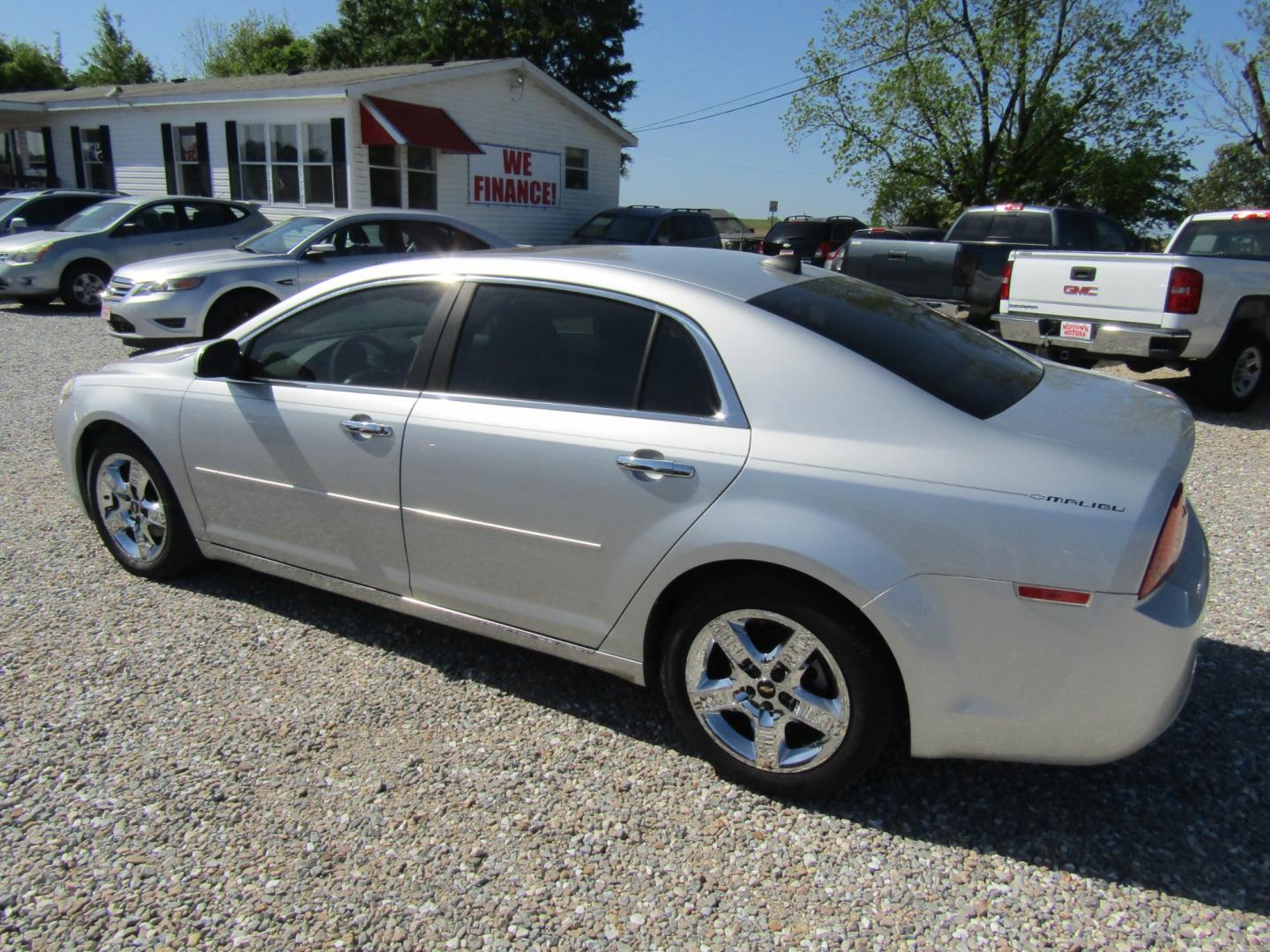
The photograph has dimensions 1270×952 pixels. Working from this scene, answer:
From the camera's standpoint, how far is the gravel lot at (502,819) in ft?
7.75

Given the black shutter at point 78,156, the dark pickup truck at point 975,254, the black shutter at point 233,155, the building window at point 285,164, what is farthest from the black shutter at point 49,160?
the dark pickup truck at point 975,254

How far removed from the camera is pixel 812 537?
254cm

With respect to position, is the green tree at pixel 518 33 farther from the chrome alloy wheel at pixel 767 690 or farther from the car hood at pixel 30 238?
the chrome alloy wheel at pixel 767 690

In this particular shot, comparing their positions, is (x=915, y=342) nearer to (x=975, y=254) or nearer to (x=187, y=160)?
(x=975, y=254)

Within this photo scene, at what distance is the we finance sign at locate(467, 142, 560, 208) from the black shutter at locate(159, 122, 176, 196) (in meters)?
6.80

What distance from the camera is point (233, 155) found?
19578 millimetres

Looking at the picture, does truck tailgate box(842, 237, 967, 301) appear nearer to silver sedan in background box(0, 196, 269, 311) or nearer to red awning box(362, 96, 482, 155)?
silver sedan in background box(0, 196, 269, 311)

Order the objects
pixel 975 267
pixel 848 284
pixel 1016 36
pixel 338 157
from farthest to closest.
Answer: pixel 1016 36 < pixel 338 157 < pixel 975 267 < pixel 848 284

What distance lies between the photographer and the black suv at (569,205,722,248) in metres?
17.0

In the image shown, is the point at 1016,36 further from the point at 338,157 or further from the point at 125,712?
the point at 125,712

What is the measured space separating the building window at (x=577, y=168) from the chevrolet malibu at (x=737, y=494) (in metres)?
20.4

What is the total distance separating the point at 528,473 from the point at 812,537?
0.98m

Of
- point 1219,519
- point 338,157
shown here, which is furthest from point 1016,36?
point 1219,519

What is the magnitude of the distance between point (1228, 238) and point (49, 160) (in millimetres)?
26436
